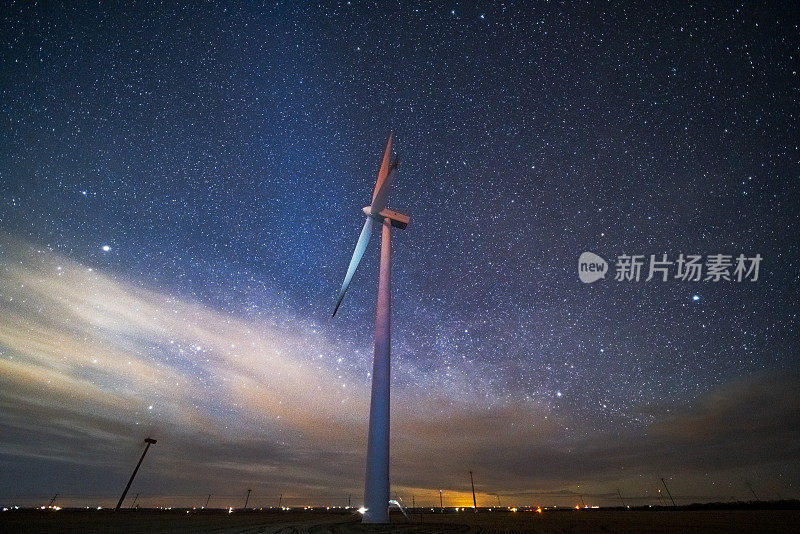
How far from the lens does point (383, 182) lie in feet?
102

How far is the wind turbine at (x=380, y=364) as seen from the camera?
19.4m

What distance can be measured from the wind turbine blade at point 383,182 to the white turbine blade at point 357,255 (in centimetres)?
135

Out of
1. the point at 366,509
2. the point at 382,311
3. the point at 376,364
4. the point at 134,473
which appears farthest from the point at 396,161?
the point at 134,473

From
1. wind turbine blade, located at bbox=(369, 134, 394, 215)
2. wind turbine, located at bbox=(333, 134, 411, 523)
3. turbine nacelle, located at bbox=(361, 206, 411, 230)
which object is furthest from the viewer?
turbine nacelle, located at bbox=(361, 206, 411, 230)

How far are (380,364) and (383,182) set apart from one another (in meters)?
15.6

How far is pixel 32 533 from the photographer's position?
1448cm

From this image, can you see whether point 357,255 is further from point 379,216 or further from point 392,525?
point 392,525

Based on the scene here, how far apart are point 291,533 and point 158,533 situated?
17.3 ft

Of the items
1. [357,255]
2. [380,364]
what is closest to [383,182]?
[357,255]

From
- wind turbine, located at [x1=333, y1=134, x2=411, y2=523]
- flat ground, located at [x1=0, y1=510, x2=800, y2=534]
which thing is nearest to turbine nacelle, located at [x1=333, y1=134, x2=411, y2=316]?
wind turbine, located at [x1=333, y1=134, x2=411, y2=523]

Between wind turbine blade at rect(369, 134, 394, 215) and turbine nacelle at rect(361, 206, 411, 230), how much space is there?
0.29m

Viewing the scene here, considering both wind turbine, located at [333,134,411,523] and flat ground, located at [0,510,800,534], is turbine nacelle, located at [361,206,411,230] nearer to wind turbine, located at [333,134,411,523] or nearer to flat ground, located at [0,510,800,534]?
wind turbine, located at [333,134,411,523]

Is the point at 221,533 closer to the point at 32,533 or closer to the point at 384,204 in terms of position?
the point at 32,533

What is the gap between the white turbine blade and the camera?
102ft
